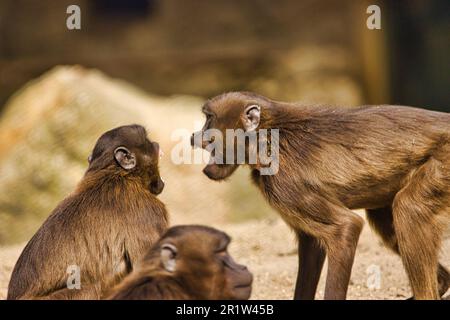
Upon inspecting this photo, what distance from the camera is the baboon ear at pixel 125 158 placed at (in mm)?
7441

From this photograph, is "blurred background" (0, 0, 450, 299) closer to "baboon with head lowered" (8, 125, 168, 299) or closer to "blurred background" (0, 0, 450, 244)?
"blurred background" (0, 0, 450, 244)

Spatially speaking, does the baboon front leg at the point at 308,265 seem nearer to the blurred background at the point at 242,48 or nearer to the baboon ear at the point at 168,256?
the baboon ear at the point at 168,256

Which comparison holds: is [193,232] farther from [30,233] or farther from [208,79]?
[208,79]

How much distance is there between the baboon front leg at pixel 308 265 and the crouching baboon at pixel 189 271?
5.39 ft

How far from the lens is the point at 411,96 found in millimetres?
19812

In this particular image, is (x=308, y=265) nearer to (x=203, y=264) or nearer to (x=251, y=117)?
(x=251, y=117)

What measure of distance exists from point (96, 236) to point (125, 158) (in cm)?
77

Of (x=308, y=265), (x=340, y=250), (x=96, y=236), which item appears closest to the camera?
(x=96, y=236)

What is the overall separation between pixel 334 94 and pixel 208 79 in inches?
116

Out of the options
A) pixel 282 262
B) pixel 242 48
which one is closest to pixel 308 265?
pixel 282 262

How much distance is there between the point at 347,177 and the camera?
7.55 metres

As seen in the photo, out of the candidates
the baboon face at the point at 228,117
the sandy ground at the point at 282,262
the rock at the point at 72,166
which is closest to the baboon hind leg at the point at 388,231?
the sandy ground at the point at 282,262

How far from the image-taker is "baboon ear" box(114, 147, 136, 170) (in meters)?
7.44

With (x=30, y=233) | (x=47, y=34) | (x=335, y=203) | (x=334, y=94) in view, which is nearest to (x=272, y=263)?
(x=335, y=203)
